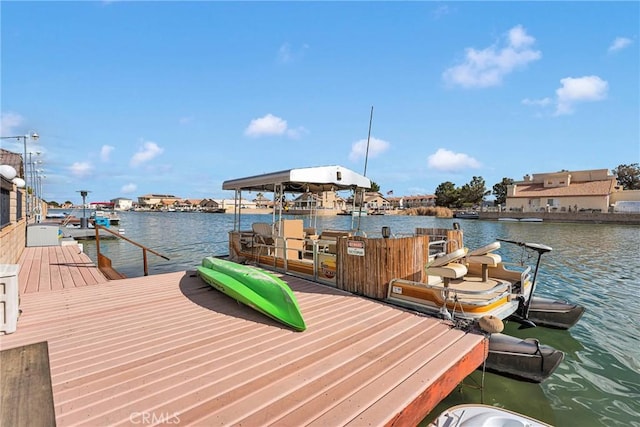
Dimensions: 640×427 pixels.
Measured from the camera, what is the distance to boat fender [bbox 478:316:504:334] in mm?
5113

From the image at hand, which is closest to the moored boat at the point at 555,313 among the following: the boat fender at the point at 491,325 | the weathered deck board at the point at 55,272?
the boat fender at the point at 491,325

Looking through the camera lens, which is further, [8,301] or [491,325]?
[491,325]

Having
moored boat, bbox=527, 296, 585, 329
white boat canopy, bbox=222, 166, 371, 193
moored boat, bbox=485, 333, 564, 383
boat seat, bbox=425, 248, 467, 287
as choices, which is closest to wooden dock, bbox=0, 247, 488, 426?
moored boat, bbox=485, 333, 564, 383

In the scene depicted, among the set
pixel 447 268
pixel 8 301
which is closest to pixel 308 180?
pixel 447 268

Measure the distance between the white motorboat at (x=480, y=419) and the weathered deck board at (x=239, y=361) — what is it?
230 mm

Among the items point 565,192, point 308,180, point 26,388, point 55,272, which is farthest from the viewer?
point 565,192

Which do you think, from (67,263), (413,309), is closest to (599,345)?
(413,309)

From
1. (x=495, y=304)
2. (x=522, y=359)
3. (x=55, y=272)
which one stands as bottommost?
(x=522, y=359)

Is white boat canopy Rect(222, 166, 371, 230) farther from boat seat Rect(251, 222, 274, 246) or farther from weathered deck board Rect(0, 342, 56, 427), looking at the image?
weathered deck board Rect(0, 342, 56, 427)

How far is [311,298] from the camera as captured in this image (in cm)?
698

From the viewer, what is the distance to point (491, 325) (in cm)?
514

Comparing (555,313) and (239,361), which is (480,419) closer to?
(239,361)

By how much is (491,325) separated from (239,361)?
3.82m

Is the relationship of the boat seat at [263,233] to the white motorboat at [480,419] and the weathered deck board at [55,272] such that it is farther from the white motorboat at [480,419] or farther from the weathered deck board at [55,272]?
the white motorboat at [480,419]
